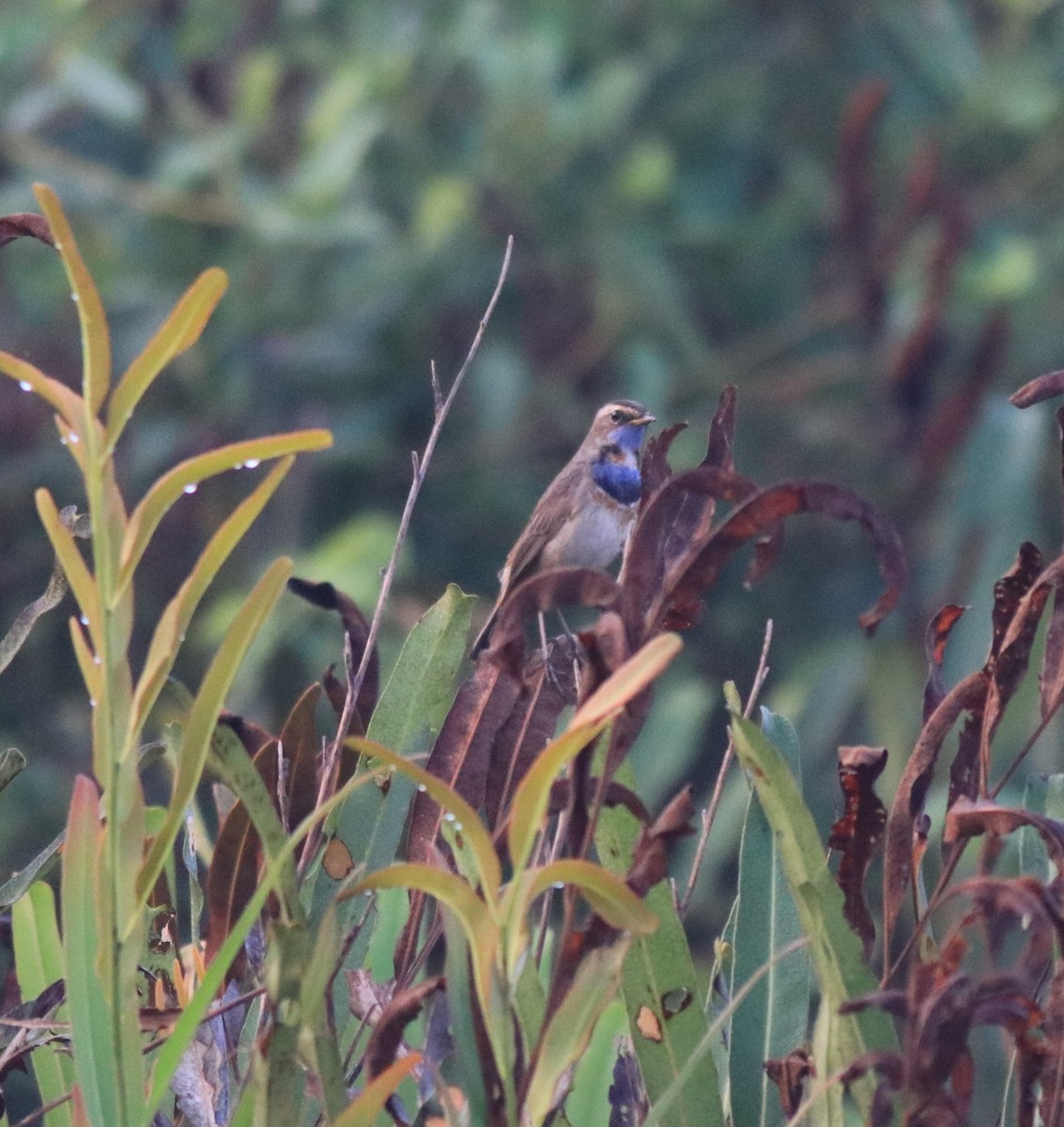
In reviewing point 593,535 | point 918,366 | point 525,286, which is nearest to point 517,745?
point 593,535

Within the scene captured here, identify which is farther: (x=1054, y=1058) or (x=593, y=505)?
(x=593, y=505)

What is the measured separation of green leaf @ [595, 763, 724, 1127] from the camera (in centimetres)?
126

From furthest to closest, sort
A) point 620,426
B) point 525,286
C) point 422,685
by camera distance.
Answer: point 525,286 → point 620,426 → point 422,685

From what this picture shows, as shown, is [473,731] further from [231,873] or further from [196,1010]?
[196,1010]

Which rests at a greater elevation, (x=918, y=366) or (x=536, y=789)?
(x=536, y=789)

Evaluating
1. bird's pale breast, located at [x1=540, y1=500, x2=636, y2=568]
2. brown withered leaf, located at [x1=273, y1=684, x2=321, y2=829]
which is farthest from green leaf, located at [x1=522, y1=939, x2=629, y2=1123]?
bird's pale breast, located at [x1=540, y1=500, x2=636, y2=568]

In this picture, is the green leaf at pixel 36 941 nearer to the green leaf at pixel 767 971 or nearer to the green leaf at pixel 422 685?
the green leaf at pixel 422 685

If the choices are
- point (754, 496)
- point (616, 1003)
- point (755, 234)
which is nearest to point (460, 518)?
point (755, 234)

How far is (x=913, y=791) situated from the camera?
1244mm

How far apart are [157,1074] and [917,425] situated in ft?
21.1

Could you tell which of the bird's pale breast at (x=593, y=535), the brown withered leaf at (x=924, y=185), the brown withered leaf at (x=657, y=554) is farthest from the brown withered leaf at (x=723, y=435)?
the brown withered leaf at (x=924, y=185)

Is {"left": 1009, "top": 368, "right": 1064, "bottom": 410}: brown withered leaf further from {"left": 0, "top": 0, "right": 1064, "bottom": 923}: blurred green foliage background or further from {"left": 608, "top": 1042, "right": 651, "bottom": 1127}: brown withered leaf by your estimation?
{"left": 0, "top": 0, "right": 1064, "bottom": 923}: blurred green foliage background

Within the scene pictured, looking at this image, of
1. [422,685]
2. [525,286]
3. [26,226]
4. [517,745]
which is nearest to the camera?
[26,226]

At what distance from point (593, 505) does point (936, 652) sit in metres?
2.67
